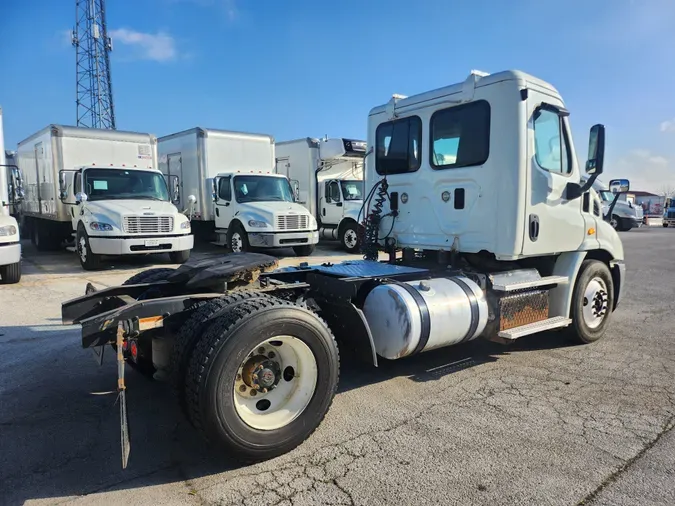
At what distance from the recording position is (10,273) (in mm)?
9281

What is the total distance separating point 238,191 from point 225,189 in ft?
1.60

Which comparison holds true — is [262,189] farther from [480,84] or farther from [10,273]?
[480,84]

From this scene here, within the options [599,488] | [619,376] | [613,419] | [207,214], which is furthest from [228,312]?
[207,214]

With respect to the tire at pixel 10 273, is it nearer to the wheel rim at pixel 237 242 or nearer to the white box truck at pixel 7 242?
the white box truck at pixel 7 242

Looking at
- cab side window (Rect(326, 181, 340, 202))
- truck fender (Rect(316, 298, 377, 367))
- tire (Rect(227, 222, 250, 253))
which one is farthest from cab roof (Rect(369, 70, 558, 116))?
cab side window (Rect(326, 181, 340, 202))

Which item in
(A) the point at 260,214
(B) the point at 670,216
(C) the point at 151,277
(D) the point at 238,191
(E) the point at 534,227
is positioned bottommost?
(C) the point at 151,277

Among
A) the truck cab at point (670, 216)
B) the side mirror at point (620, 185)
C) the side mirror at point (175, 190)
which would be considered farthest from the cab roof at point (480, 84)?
→ the truck cab at point (670, 216)

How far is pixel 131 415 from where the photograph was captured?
3754 millimetres

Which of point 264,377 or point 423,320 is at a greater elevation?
point 423,320

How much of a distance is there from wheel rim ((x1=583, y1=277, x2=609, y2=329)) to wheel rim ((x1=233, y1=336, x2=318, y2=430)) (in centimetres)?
382

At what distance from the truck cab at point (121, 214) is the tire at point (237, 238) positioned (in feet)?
6.13

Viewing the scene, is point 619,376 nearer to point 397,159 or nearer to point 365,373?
point 365,373

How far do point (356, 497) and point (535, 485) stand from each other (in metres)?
1.05

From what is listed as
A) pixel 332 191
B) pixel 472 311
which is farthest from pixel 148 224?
pixel 472 311
